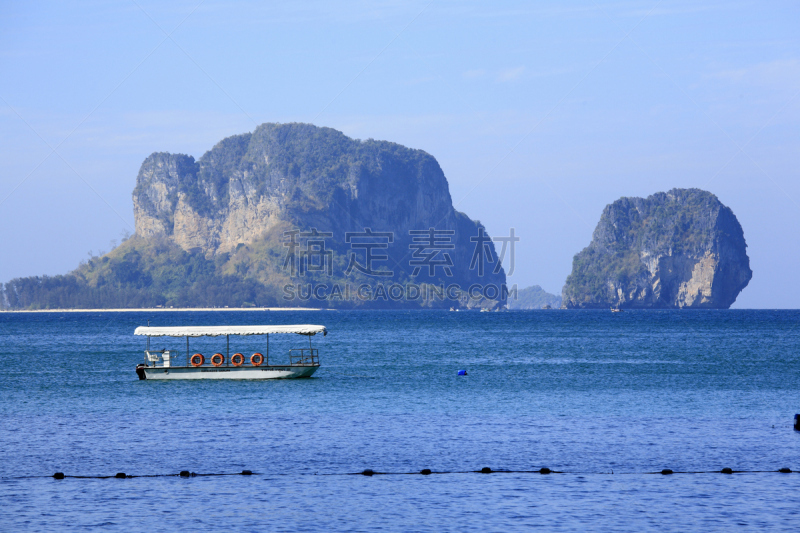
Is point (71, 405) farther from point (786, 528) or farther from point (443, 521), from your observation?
Answer: point (786, 528)

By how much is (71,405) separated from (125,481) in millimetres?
22955

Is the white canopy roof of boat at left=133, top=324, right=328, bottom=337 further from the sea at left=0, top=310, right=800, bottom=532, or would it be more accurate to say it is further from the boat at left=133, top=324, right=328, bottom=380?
the sea at left=0, top=310, right=800, bottom=532

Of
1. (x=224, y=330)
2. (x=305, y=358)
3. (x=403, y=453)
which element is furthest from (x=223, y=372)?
(x=403, y=453)

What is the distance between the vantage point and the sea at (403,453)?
2270 centimetres

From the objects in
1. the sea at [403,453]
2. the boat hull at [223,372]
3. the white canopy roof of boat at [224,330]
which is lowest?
the sea at [403,453]

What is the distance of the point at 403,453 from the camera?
3147 cm

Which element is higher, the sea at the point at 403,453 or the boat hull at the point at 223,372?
the boat hull at the point at 223,372

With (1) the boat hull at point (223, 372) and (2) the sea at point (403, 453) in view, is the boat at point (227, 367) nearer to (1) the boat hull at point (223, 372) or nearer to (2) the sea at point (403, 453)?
(1) the boat hull at point (223, 372)

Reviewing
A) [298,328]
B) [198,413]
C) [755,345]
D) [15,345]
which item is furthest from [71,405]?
[755,345]

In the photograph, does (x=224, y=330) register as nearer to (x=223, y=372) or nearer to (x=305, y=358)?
(x=223, y=372)

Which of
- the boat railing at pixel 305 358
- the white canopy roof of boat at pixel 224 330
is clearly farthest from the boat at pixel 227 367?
the boat railing at pixel 305 358

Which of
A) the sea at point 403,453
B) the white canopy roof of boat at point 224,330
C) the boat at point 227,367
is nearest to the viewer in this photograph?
the sea at point 403,453

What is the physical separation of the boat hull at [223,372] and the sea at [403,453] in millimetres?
908

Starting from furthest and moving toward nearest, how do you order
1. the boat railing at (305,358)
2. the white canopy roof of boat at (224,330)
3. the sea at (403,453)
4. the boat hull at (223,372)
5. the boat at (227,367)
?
the boat railing at (305,358) < the boat hull at (223,372) < the boat at (227,367) < the white canopy roof of boat at (224,330) < the sea at (403,453)
